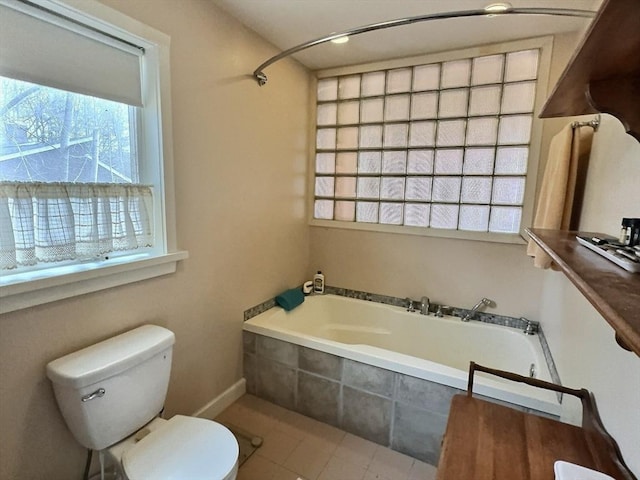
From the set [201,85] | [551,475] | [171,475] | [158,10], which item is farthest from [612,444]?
[158,10]

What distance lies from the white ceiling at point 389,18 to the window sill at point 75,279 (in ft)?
4.75

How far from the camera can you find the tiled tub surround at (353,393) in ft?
5.79

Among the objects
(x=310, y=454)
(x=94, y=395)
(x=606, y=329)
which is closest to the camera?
(x=606, y=329)

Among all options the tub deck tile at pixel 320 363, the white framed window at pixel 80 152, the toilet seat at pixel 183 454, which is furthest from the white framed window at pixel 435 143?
the toilet seat at pixel 183 454

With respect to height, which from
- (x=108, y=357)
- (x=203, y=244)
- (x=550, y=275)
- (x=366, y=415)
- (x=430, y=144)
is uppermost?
(x=430, y=144)

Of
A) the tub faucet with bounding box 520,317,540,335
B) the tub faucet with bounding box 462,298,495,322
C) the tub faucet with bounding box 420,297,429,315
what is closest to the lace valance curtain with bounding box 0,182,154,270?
the tub faucet with bounding box 420,297,429,315

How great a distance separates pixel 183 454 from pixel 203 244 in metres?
1.04

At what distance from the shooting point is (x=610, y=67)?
65cm

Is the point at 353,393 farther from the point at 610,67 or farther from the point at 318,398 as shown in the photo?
the point at 610,67

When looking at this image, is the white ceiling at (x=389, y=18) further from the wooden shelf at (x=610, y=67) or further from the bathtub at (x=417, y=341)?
the bathtub at (x=417, y=341)

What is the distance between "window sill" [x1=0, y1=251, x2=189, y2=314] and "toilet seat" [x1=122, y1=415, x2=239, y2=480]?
659mm

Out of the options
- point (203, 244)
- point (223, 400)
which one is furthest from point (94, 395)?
point (223, 400)

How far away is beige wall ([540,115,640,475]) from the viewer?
87 centimetres

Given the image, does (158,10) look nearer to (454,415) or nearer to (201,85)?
(201,85)
